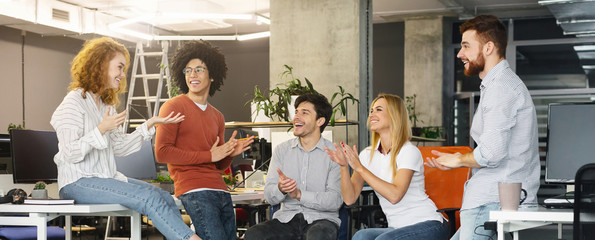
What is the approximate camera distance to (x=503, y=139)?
278 cm

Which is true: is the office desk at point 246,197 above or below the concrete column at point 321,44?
below

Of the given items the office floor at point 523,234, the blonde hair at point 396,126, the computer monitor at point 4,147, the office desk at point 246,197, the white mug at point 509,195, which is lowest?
the office floor at point 523,234

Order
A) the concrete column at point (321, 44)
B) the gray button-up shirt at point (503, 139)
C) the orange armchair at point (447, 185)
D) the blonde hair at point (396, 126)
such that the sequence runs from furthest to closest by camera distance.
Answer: the concrete column at point (321, 44)
the orange armchair at point (447, 185)
the blonde hair at point (396, 126)
the gray button-up shirt at point (503, 139)

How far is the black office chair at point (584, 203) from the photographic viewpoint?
2475mm

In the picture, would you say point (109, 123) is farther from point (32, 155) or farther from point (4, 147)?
point (4, 147)

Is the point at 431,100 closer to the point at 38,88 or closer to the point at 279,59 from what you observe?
the point at 279,59

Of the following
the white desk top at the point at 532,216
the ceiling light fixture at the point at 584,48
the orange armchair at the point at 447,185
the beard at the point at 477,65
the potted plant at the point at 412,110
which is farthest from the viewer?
the potted plant at the point at 412,110

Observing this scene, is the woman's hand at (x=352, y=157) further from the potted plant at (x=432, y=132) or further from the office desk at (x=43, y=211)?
the potted plant at (x=432, y=132)

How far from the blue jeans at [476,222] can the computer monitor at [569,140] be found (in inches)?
23.9

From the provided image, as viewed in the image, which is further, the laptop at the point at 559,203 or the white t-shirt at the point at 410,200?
the white t-shirt at the point at 410,200

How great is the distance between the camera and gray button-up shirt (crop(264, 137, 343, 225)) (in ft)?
12.6

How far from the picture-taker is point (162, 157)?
3471mm

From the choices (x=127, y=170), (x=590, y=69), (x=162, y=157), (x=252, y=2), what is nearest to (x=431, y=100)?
(x=590, y=69)

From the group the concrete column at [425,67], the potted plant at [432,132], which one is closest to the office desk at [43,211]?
the potted plant at [432,132]
